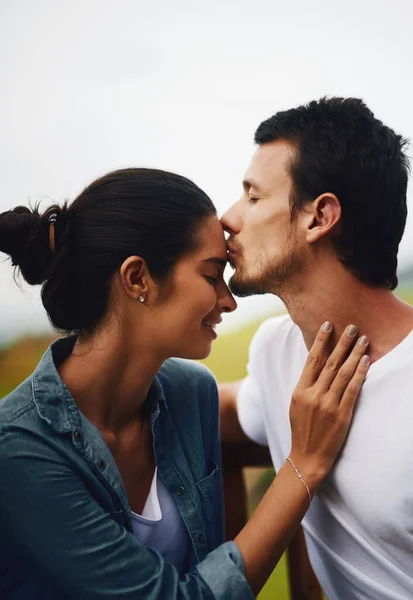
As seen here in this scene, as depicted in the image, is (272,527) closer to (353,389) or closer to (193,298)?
(353,389)

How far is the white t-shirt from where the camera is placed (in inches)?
43.0

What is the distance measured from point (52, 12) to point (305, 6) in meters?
0.74

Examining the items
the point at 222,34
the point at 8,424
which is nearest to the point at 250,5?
the point at 222,34

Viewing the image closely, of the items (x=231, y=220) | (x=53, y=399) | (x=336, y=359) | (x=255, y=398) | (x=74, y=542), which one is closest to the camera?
(x=74, y=542)

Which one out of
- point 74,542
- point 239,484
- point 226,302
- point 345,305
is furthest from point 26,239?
point 239,484

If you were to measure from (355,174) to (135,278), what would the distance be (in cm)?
47

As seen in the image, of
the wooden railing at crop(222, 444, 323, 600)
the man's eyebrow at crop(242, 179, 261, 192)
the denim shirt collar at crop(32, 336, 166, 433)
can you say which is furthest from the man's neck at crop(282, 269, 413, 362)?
the denim shirt collar at crop(32, 336, 166, 433)

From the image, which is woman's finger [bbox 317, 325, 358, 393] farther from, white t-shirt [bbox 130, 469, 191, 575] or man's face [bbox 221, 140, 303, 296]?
white t-shirt [bbox 130, 469, 191, 575]

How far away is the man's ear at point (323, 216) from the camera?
1.16m

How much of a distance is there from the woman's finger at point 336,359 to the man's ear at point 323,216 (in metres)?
0.19

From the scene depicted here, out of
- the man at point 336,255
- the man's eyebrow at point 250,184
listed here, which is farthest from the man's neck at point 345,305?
the man's eyebrow at point 250,184

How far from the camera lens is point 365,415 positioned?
1.09m

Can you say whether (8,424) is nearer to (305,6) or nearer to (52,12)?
(52,12)

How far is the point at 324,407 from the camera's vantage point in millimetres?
1085
